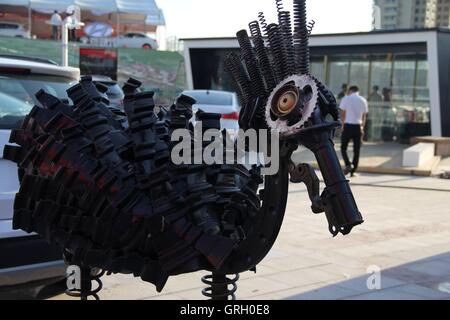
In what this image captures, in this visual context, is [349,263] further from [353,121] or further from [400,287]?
[353,121]

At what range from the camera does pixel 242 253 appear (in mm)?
2115

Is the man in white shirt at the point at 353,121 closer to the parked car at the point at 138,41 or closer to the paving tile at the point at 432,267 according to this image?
the paving tile at the point at 432,267

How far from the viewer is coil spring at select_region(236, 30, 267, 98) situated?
7.12ft

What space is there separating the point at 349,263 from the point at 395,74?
1390cm

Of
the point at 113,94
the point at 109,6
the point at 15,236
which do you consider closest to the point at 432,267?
the point at 113,94

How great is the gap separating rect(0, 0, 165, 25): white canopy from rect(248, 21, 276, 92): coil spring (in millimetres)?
34449

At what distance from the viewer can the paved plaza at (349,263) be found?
4445mm

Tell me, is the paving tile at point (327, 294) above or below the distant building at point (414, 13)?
below

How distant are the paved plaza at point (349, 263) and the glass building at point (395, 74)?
894 cm

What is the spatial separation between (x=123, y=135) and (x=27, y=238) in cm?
141

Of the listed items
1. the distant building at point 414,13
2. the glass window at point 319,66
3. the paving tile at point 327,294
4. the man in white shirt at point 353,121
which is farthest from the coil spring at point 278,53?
the distant building at point 414,13

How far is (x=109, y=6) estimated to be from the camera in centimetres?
3756
